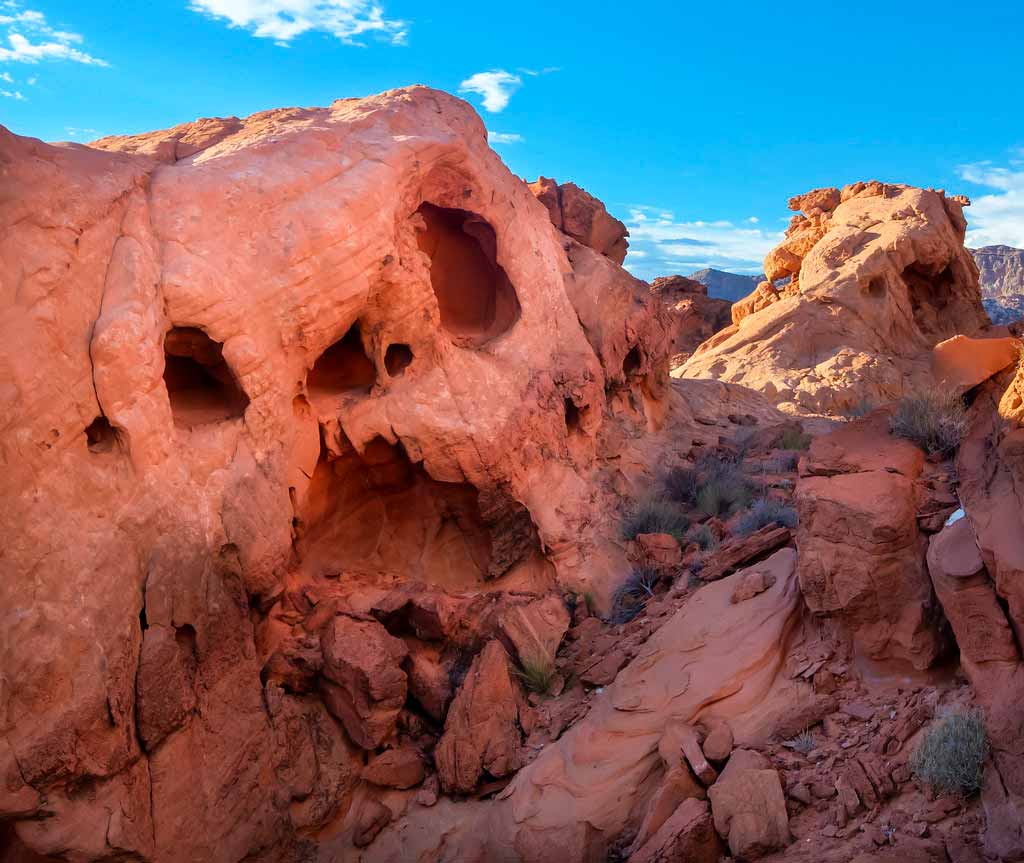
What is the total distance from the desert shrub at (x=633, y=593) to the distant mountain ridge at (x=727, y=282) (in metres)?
79.3

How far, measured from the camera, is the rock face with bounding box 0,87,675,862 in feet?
19.4

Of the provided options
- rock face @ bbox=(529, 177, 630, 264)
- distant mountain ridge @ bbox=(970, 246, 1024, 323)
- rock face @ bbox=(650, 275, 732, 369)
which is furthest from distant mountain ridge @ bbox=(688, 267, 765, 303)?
rock face @ bbox=(529, 177, 630, 264)

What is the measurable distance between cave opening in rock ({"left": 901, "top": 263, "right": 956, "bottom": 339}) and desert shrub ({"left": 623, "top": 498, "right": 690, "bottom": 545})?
1373 cm

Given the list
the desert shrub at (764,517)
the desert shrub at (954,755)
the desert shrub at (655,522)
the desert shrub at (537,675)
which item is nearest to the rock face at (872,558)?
the desert shrub at (954,755)

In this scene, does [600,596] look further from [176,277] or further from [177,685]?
[176,277]

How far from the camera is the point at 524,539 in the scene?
955 cm

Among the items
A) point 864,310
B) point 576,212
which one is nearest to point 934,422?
point 576,212

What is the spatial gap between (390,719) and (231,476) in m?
2.31

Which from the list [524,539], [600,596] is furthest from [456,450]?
[600,596]

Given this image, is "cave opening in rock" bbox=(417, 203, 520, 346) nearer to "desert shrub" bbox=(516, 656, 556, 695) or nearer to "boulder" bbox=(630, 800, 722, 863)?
"desert shrub" bbox=(516, 656, 556, 695)

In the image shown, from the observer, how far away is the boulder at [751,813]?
4941mm

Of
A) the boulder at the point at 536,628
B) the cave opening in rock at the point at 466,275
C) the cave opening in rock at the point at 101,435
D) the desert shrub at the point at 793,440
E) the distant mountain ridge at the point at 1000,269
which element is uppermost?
the distant mountain ridge at the point at 1000,269

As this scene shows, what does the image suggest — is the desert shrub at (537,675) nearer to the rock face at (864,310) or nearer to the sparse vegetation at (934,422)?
the sparse vegetation at (934,422)

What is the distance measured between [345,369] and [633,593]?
3.68 meters
